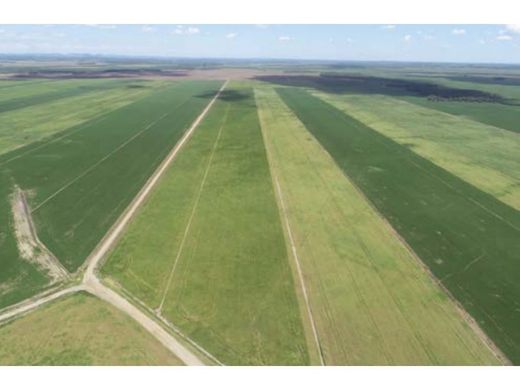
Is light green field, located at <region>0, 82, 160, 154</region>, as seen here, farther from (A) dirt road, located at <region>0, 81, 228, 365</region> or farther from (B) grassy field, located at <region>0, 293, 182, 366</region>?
(B) grassy field, located at <region>0, 293, 182, 366</region>

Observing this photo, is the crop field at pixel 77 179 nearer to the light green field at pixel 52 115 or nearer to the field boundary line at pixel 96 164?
the field boundary line at pixel 96 164

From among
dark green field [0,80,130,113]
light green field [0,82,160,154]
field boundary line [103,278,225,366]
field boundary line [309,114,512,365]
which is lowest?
dark green field [0,80,130,113]

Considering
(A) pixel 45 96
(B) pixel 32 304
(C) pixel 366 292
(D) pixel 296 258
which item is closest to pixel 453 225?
(C) pixel 366 292

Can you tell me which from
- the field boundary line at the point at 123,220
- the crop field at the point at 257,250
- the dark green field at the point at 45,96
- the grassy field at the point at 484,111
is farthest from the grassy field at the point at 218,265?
the dark green field at the point at 45,96

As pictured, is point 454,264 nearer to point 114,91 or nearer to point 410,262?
point 410,262

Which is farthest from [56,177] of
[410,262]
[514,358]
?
[514,358]

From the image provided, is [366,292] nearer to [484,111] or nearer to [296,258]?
[296,258]

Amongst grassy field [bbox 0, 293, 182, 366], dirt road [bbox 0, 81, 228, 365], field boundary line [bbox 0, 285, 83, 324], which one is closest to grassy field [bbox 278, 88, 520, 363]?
dirt road [bbox 0, 81, 228, 365]
